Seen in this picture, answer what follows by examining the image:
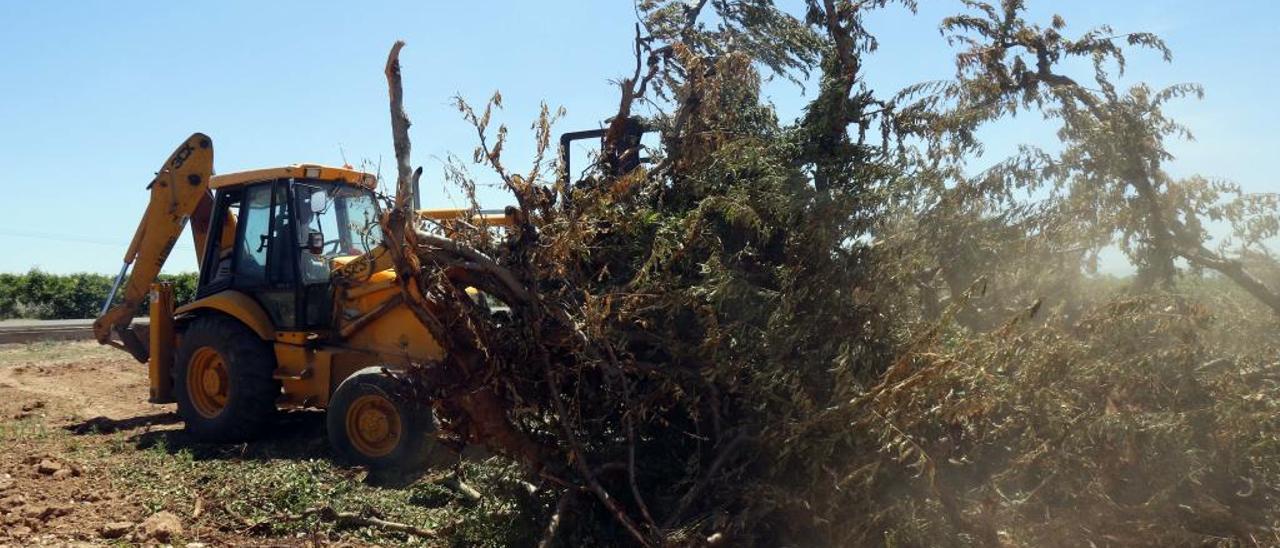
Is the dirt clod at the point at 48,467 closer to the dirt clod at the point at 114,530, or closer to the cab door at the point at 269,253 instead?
the dirt clod at the point at 114,530

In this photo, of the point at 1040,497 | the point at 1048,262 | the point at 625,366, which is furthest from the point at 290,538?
the point at 1048,262

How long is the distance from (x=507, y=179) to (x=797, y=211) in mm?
1397

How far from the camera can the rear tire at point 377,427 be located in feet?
22.9

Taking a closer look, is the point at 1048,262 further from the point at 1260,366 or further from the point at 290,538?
the point at 290,538

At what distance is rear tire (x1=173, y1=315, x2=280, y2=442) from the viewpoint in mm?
8039

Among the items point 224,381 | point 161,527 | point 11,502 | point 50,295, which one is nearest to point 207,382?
point 224,381

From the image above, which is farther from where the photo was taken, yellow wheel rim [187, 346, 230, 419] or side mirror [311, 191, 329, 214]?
yellow wheel rim [187, 346, 230, 419]

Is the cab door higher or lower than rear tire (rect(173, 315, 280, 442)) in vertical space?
higher

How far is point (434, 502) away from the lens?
6148 mm

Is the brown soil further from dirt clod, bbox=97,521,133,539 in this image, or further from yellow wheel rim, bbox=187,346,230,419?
yellow wheel rim, bbox=187,346,230,419

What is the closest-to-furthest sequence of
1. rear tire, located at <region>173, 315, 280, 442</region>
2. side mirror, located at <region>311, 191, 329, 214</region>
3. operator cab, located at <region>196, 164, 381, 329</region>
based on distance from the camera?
side mirror, located at <region>311, 191, 329, 214</region> → rear tire, located at <region>173, 315, 280, 442</region> → operator cab, located at <region>196, 164, 381, 329</region>

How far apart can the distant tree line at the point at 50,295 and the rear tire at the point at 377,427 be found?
26544 mm

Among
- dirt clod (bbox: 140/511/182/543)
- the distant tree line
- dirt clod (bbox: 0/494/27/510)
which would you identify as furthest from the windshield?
the distant tree line

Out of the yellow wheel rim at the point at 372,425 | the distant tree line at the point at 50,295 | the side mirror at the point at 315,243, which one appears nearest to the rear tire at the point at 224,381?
the side mirror at the point at 315,243
